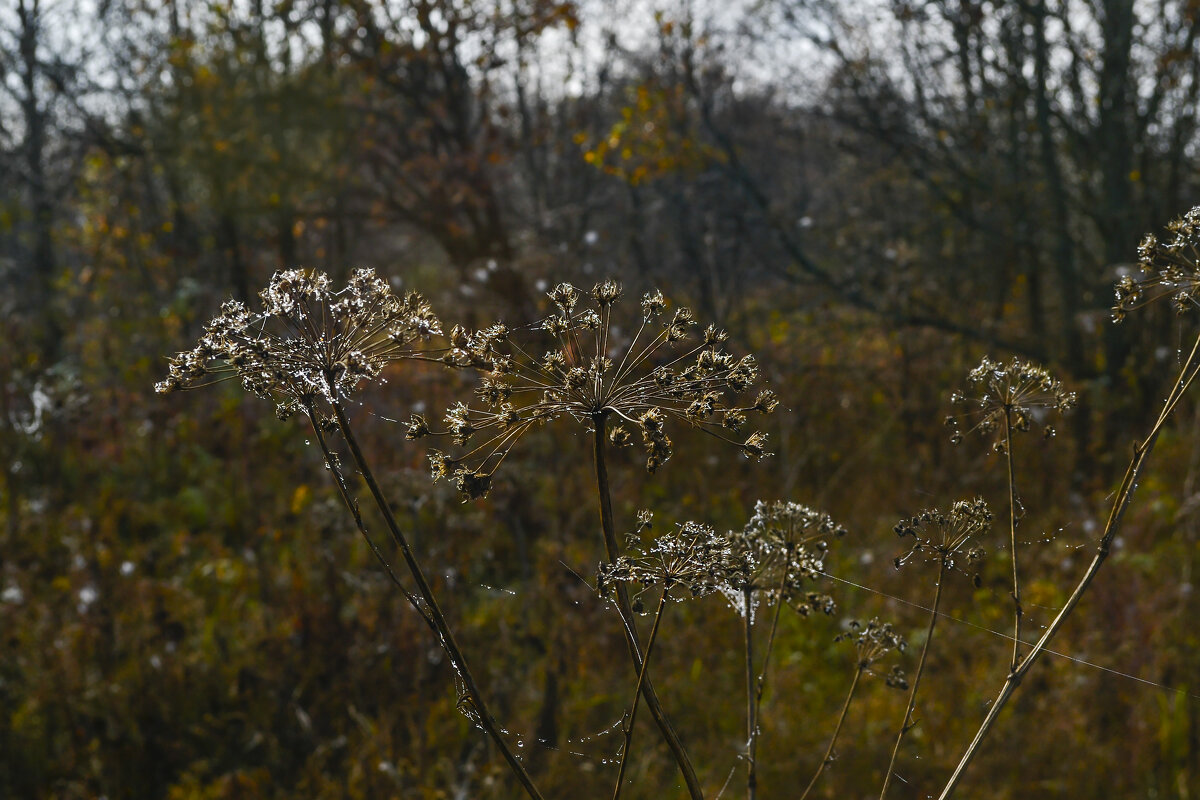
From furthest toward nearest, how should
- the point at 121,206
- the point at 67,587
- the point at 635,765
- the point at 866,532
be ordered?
the point at 121,206
the point at 866,532
the point at 67,587
the point at 635,765

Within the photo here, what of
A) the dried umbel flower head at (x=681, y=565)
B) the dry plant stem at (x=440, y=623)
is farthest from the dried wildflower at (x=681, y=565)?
the dry plant stem at (x=440, y=623)

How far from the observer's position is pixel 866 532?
5863mm

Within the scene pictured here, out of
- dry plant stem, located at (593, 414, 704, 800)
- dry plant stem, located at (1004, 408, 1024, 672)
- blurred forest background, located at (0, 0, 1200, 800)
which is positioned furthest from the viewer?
blurred forest background, located at (0, 0, 1200, 800)

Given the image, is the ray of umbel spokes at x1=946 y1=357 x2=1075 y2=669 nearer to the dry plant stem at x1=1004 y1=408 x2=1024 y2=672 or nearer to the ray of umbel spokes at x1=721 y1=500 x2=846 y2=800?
the dry plant stem at x1=1004 y1=408 x2=1024 y2=672

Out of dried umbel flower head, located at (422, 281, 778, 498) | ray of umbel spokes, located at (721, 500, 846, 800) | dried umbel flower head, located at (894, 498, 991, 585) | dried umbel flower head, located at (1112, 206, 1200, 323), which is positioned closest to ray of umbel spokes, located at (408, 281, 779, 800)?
dried umbel flower head, located at (422, 281, 778, 498)

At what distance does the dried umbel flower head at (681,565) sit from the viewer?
87 cm

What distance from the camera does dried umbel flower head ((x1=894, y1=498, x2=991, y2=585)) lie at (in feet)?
3.38

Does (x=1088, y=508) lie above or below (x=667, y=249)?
below

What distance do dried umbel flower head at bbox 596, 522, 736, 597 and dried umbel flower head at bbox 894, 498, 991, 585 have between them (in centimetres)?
23

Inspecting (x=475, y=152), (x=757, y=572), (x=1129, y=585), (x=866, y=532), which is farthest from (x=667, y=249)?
(x=757, y=572)

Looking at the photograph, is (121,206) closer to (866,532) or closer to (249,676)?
(249,676)

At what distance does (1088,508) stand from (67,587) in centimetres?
669

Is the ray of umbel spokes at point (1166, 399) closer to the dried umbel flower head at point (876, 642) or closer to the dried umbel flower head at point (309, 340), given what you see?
the dried umbel flower head at point (876, 642)

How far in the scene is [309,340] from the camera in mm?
997
